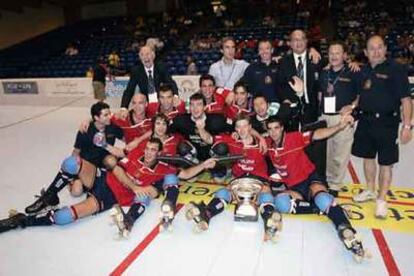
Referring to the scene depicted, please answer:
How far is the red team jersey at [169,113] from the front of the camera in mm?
4434

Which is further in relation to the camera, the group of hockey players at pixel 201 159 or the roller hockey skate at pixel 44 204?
the roller hockey skate at pixel 44 204

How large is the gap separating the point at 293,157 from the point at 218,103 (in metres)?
1.22

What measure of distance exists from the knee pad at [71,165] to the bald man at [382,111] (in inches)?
109

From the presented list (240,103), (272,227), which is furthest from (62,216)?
(240,103)

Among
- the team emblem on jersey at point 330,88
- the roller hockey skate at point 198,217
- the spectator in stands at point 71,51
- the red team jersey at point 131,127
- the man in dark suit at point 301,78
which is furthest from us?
the spectator in stands at point 71,51

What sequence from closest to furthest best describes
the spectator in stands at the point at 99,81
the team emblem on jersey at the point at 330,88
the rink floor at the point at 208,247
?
the rink floor at the point at 208,247 → the team emblem on jersey at the point at 330,88 → the spectator in stands at the point at 99,81

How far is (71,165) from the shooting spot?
383 cm

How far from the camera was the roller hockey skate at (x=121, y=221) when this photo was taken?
10.5 feet

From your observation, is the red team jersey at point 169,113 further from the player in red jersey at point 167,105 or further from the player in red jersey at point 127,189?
the player in red jersey at point 127,189

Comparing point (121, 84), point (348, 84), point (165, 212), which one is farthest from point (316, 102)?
point (121, 84)

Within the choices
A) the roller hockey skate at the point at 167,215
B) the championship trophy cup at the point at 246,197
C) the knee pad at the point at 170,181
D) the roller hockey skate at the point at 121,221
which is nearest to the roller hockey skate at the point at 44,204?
the roller hockey skate at the point at 121,221

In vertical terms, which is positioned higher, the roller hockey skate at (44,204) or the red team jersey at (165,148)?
the red team jersey at (165,148)

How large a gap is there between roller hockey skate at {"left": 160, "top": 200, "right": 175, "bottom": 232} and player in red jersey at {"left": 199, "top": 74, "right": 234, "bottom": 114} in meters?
1.42

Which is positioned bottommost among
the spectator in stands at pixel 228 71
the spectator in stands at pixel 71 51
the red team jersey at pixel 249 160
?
the red team jersey at pixel 249 160
